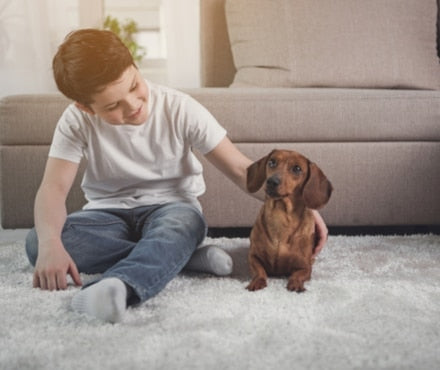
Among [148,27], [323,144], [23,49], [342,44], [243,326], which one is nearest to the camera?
[243,326]

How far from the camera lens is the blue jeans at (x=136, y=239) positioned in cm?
110

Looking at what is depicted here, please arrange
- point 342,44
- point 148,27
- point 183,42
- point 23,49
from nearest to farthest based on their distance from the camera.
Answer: point 342,44 → point 23,49 → point 183,42 → point 148,27

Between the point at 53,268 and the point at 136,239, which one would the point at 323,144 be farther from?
the point at 53,268

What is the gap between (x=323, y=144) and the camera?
1.73 metres

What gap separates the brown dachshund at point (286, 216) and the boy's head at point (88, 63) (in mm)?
397

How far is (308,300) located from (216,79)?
56.8 inches

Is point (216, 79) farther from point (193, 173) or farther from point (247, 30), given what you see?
point (193, 173)

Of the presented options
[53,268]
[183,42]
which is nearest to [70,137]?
[53,268]

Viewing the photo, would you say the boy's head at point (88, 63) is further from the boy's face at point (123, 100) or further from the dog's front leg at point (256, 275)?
the dog's front leg at point (256, 275)

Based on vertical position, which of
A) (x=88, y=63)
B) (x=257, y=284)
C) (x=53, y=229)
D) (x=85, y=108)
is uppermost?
(x=88, y=63)

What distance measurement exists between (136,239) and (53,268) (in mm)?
297

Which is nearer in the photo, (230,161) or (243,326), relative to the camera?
(243,326)

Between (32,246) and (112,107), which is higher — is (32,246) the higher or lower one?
the lower one

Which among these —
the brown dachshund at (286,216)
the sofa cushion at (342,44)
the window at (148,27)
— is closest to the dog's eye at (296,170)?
the brown dachshund at (286,216)
